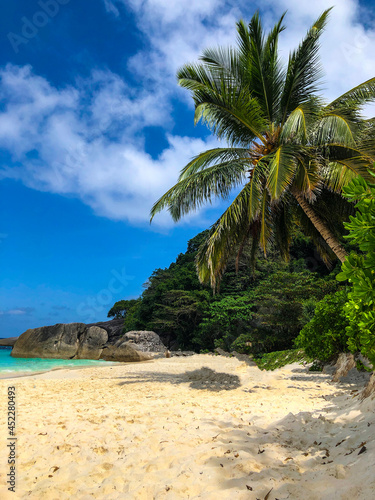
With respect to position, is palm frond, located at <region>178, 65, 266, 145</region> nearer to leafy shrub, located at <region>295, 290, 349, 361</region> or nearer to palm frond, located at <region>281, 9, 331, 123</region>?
palm frond, located at <region>281, 9, 331, 123</region>

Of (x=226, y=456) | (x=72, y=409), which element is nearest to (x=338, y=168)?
(x=226, y=456)

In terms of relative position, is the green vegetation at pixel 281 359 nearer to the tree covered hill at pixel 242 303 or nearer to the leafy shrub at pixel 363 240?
the tree covered hill at pixel 242 303

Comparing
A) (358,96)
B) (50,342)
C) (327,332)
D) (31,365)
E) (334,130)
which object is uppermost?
(358,96)

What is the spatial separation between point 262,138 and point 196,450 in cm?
826

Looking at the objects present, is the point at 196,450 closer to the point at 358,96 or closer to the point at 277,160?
the point at 277,160

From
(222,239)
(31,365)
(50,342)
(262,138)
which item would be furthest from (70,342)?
(262,138)

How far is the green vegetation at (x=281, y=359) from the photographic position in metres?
9.55

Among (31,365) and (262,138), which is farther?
(31,365)

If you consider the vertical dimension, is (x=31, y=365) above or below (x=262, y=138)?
below

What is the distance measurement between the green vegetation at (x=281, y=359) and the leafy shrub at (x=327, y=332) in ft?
8.76

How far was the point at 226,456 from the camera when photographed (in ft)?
8.85

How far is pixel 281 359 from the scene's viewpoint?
34.3 feet

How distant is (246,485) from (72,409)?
3.47 meters

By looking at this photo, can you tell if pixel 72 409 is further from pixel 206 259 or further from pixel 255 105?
pixel 255 105
